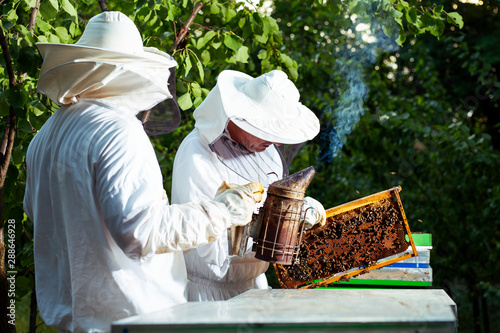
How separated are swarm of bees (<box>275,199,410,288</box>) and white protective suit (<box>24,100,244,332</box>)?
37.8 inches

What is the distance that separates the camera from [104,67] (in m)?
1.94

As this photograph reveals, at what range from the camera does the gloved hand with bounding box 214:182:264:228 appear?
6.77ft

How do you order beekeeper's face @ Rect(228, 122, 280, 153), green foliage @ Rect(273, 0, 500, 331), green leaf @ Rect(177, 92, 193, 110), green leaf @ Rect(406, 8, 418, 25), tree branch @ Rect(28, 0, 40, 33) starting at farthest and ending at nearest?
green foliage @ Rect(273, 0, 500, 331) → green leaf @ Rect(406, 8, 418, 25) → green leaf @ Rect(177, 92, 193, 110) → tree branch @ Rect(28, 0, 40, 33) → beekeeper's face @ Rect(228, 122, 280, 153)

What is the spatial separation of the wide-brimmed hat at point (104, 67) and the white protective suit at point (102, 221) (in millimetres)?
66

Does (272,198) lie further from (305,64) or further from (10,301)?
(305,64)

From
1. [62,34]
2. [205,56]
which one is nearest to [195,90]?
[205,56]

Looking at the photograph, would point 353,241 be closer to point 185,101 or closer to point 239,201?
point 239,201

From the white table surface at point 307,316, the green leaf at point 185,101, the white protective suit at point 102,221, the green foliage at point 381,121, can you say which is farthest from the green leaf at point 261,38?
the white table surface at point 307,316

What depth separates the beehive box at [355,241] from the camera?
9.32ft

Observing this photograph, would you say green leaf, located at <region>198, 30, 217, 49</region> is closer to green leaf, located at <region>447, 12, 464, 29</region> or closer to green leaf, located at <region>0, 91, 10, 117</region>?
green leaf, located at <region>0, 91, 10, 117</region>

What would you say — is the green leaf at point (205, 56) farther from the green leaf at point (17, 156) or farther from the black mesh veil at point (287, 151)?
the green leaf at point (17, 156)

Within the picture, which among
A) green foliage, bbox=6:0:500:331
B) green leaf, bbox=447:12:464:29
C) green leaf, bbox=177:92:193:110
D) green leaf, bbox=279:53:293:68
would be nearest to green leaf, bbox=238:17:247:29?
green foliage, bbox=6:0:500:331

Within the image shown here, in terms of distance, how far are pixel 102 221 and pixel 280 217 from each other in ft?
2.38

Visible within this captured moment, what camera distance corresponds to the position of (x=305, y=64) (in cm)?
588
